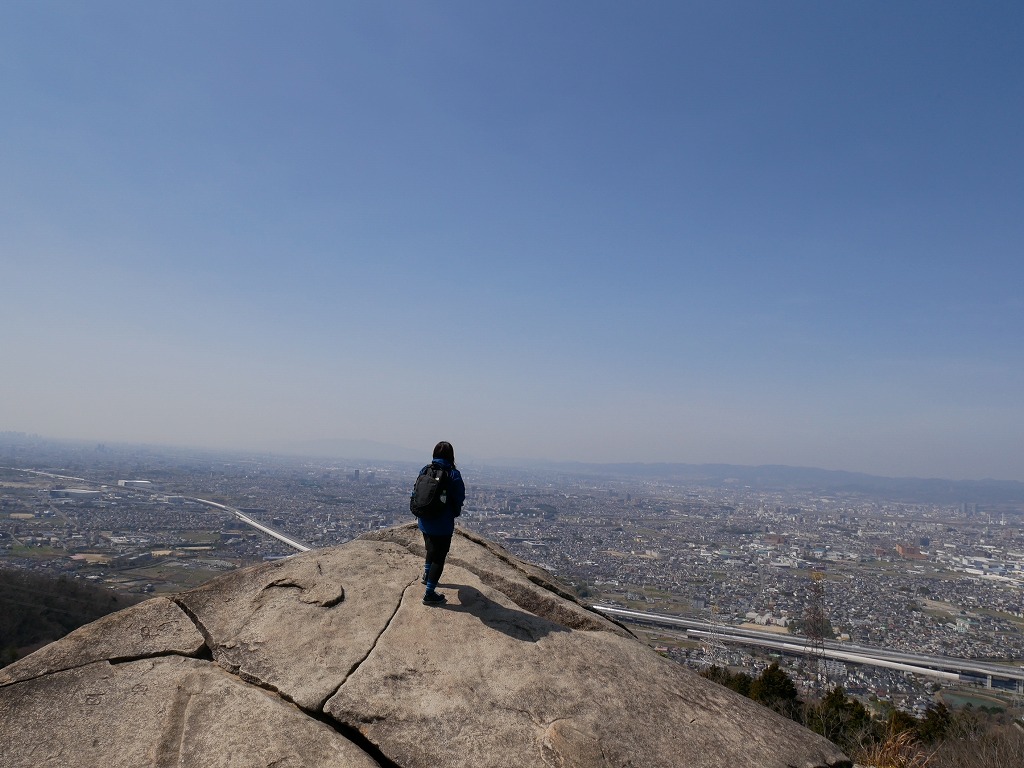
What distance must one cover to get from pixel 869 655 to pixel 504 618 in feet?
145

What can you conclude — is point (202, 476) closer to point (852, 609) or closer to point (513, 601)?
point (852, 609)

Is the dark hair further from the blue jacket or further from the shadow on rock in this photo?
the shadow on rock

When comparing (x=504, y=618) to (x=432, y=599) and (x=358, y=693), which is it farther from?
(x=358, y=693)

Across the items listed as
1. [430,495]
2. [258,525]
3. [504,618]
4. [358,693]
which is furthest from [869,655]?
[258,525]

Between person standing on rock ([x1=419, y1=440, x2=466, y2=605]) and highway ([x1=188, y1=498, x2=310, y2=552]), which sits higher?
person standing on rock ([x1=419, y1=440, x2=466, y2=605])

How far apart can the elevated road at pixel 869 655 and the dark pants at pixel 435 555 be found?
103ft

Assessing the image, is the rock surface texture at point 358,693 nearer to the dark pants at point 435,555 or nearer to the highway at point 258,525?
the dark pants at point 435,555

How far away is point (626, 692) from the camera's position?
495cm

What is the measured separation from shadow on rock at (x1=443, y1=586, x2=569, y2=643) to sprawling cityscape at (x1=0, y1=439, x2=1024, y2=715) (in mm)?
11427

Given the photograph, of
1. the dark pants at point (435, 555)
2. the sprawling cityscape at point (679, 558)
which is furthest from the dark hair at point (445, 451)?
the sprawling cityscape at point (679, 558)

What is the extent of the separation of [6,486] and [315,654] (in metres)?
111

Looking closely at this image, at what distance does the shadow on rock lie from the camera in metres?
5.53

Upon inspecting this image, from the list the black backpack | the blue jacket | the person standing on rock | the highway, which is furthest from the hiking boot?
the highway

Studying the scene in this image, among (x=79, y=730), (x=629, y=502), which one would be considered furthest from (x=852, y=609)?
(x=629, y=502)
